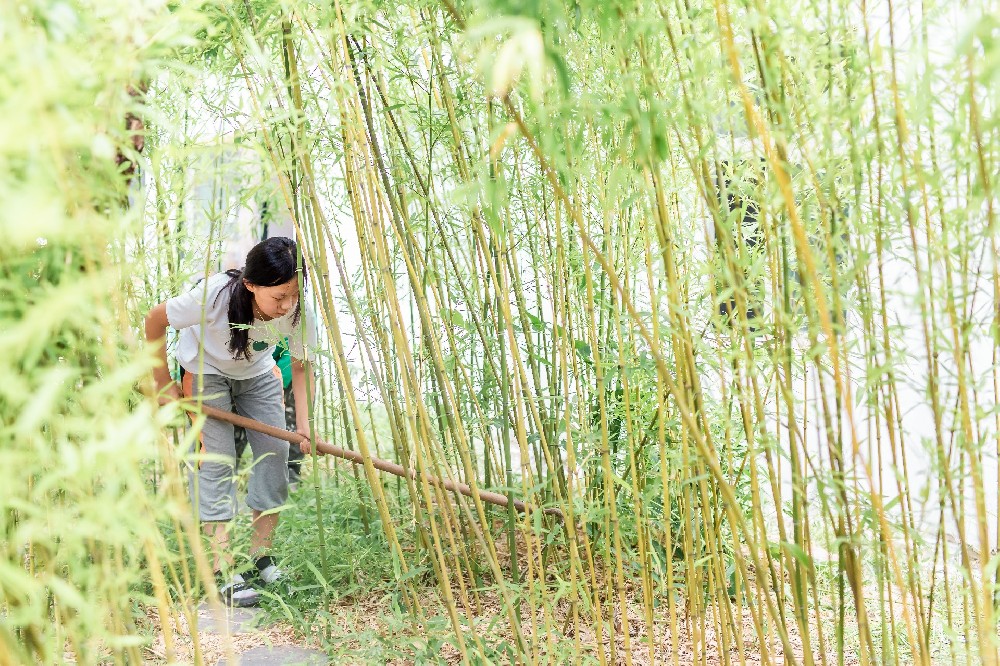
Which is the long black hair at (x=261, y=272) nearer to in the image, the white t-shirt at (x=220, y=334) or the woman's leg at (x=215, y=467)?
the white t-shirt at (x=220, y=334)

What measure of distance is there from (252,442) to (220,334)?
0.54m

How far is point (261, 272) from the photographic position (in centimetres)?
283

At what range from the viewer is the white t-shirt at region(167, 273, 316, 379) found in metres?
2.89

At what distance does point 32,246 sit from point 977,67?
158 centimetres

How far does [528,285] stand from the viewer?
10.4ft

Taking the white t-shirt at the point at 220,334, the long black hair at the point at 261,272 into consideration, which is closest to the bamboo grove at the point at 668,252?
the long black hair at the point at 261,272

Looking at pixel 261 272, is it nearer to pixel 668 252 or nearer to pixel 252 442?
pixel 252 442

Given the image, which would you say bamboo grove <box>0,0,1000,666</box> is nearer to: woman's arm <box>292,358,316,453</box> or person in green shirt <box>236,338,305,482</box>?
woman's arm <box>292,358,316,453</box>

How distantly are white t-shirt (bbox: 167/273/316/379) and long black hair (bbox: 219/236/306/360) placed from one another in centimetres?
6

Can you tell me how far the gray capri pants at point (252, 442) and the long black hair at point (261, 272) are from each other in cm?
43

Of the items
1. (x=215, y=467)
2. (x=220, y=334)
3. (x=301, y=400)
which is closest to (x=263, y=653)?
(x=215, y=467)

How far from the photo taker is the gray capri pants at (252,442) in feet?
10.9

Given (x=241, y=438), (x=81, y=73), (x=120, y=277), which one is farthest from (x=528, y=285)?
(x=81, y=73)

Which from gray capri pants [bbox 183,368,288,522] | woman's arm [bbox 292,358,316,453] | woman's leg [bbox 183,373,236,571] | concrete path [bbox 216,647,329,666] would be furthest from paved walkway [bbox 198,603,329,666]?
woman's arm [bbox 292,358,316,453]
